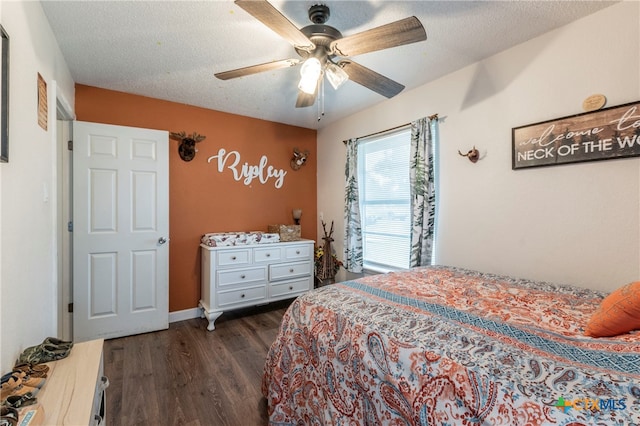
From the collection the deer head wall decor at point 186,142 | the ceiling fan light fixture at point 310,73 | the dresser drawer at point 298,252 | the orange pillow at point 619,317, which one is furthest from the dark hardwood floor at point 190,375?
the ceiling fan light fixture at point 310,73

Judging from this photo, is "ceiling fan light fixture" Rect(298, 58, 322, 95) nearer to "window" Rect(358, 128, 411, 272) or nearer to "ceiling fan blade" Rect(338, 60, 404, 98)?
"ceiling fan blade" Rect(338, 60, 404, 98)

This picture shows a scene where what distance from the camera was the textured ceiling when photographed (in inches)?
67.1

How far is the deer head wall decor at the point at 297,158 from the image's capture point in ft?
13.0

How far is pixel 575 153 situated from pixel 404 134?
1.46m

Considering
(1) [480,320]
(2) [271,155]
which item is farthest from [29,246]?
(2) [271,155]

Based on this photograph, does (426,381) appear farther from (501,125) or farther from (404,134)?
(404,134)

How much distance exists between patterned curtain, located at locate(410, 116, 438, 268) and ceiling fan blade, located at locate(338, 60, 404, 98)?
2.53ft

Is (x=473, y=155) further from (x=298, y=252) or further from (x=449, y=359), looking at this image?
(x=298, y=252)

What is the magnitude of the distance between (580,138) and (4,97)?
2934 millimetres

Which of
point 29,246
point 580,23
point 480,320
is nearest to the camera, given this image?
point 480,320

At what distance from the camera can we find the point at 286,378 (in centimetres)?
162

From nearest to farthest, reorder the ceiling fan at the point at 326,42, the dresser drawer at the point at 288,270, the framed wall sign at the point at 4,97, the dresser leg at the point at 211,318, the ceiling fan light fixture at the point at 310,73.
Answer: the framed wall sign at the point at 4,97
the ceiling fan at the point at 326,42
the ceiling fan light fixture at the point at 310,73
the dresser leg at the point at 211,318
the dresser drawer at the point at 288,270

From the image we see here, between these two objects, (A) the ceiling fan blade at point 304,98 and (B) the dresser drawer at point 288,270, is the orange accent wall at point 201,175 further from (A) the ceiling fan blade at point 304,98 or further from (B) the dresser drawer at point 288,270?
(A) the ceiling fan blade at point 304,98

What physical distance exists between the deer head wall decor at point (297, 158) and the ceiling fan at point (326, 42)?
206 cm
